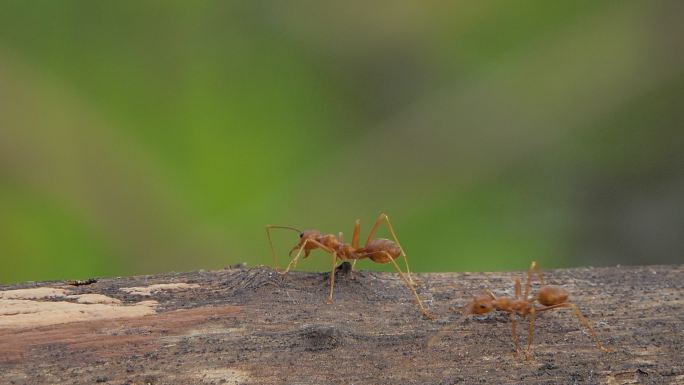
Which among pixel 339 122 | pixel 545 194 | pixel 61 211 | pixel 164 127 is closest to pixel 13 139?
pixel 61 211

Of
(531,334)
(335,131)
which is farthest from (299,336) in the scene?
(335,131)

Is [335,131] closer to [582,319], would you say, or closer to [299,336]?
[299,336]

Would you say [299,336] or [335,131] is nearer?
[299,336]

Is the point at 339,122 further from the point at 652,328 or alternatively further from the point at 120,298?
the point at 652,328

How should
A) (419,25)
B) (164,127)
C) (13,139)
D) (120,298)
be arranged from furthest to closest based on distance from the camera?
1. (419,25)
2. (13,139)
3. (164,127)
4. (120,298)

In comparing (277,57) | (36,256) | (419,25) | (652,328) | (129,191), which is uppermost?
(419,25)

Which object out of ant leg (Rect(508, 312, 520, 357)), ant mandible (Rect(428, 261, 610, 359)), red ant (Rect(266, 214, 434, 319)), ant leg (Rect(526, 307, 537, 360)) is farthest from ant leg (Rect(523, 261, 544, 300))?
red ant (Rect(266, 214, 434, 319))
